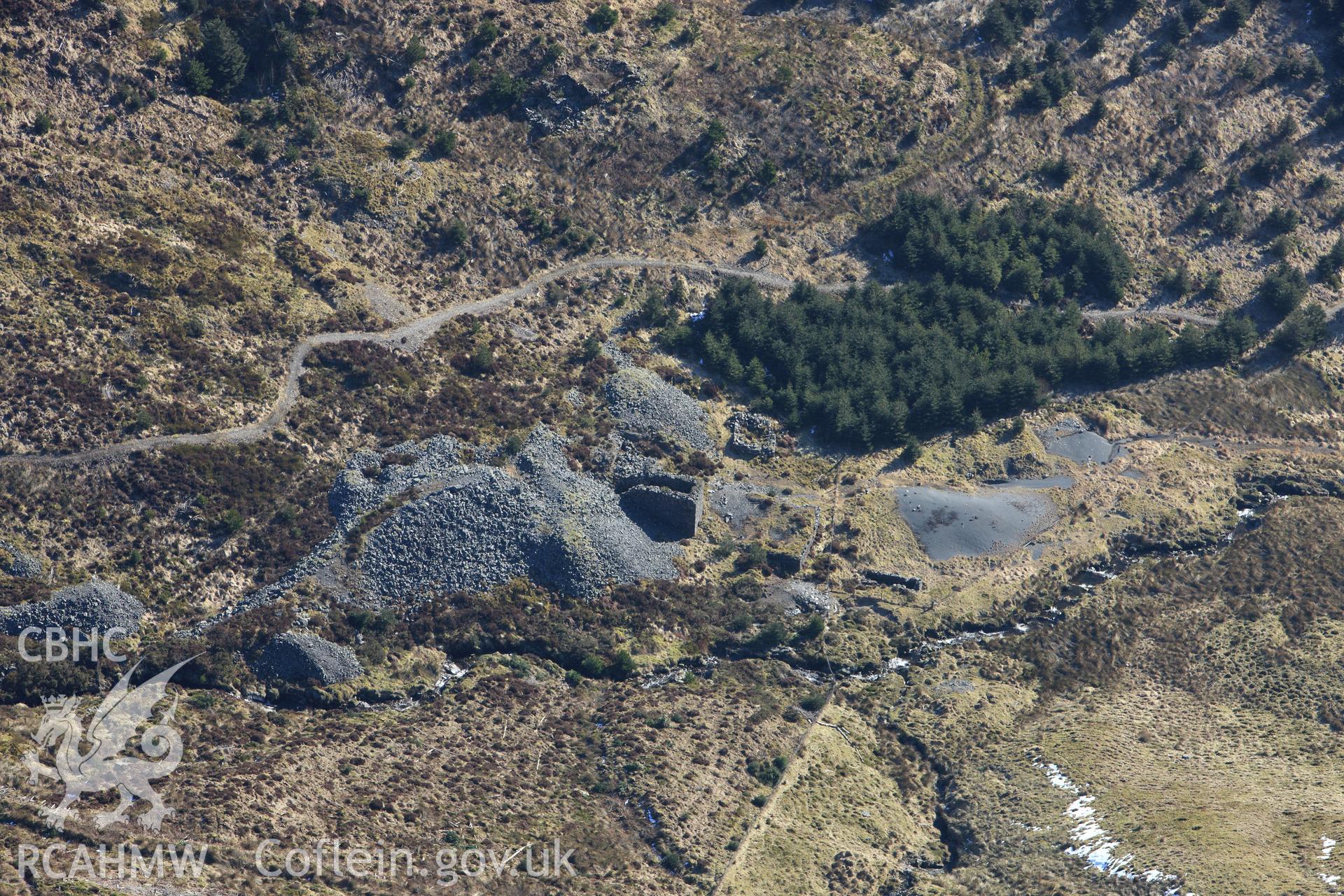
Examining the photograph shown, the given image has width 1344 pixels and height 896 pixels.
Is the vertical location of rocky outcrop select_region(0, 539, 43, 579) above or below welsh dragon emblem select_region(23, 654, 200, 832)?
above

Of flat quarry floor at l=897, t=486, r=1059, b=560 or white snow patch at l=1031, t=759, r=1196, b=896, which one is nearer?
white snow patch at l=1031, t=759, r=1196, b=896

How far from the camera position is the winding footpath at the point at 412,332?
103 metres

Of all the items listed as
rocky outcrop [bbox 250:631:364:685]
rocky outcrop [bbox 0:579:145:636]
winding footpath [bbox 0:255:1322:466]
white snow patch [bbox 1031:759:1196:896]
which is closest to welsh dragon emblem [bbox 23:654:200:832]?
rocky outcrop [bbox 0:579:145:636]

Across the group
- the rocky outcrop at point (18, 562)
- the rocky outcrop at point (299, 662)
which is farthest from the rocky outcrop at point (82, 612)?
the rocky outcrop at point (299, 662)

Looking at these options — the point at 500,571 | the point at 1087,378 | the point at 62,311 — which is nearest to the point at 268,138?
the point at 62,311

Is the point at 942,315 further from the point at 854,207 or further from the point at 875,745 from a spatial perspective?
the point at 875,745

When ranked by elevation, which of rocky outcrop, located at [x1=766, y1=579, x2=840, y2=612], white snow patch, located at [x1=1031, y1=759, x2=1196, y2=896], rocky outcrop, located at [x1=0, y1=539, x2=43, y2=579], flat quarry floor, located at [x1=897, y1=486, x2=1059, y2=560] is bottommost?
white snow patch, located at [x1=1031, y1=759, x2=1196, y2=896]

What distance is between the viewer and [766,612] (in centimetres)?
10925

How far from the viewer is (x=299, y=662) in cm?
9769

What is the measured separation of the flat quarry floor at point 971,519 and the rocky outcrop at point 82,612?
6028 cm

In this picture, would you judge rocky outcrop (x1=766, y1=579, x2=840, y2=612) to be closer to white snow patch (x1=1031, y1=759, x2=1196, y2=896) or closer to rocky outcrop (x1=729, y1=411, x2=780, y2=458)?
rocky outcrop (x1=729, y1=411, x2=780, y2=458)

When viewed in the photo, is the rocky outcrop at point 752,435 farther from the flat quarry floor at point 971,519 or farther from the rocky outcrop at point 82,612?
the rocky outcrop at point 82,612

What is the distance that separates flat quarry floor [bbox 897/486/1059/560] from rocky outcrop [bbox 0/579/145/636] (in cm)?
6028

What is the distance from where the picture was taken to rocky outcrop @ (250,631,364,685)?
97438mm
